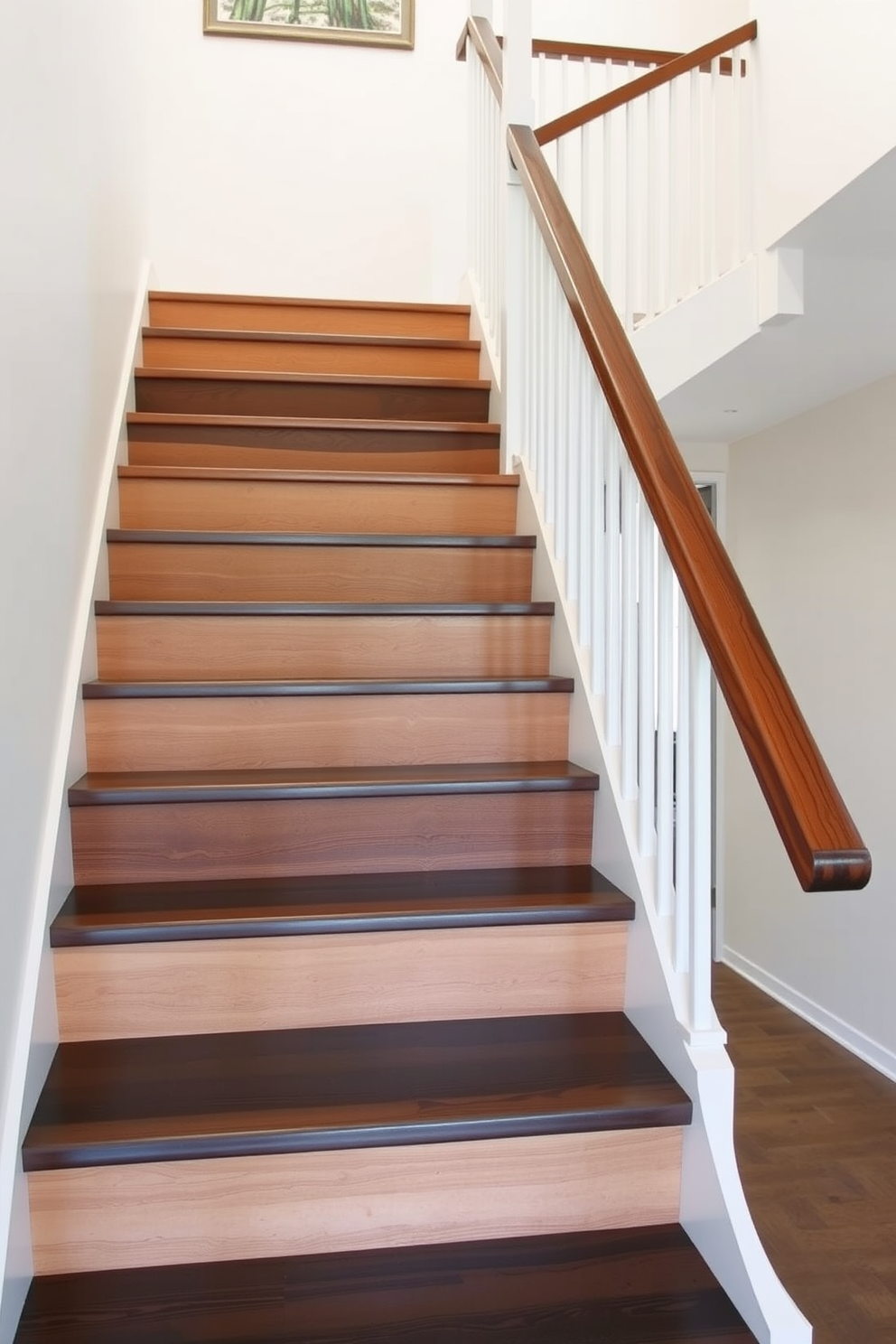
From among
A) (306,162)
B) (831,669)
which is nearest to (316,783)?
(831,669)

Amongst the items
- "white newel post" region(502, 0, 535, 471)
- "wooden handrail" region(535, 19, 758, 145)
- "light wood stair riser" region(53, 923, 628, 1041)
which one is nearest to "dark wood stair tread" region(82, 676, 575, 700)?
"light wood stair riser" region(53, 923, 628, 1041)

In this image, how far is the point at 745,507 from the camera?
466 cm

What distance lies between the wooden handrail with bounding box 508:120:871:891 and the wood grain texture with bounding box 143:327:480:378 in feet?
4.13

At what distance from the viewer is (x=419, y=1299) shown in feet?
3.97

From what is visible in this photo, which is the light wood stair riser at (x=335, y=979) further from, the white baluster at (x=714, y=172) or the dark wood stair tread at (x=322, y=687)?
the white baluster at (x=714, y=172)

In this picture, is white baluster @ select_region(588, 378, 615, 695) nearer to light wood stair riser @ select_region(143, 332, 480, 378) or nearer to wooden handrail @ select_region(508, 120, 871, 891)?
wooden handrail @ select_region(508, 120, 871, 891)

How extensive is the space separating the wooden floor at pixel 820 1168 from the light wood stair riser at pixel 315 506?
1.82 m

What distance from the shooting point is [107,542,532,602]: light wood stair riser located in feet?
7.19

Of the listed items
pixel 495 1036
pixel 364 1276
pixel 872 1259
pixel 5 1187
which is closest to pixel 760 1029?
pixel 872 1259

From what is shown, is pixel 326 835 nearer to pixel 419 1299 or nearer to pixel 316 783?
pixel 316 783

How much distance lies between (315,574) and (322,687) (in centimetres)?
43

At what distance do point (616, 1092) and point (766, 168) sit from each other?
255 centimetres

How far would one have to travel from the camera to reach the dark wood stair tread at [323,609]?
6.55ft

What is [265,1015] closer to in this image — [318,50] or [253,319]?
[253,319]
